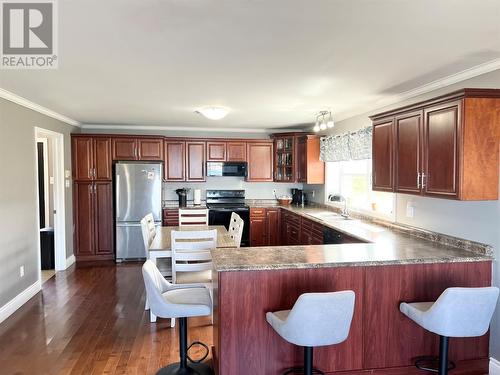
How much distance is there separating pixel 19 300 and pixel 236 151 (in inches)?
159

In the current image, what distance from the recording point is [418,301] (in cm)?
262

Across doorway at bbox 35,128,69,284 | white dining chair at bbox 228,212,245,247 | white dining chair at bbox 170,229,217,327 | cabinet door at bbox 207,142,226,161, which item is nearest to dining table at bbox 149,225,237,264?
white dining chair at bbox 228,212,245,247

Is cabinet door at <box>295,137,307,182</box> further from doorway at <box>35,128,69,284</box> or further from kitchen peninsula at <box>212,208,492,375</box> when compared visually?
doorway at <box>35,128,69,284</box>

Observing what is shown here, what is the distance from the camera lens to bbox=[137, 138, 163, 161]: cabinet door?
6168mm

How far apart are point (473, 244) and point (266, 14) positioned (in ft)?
7.66

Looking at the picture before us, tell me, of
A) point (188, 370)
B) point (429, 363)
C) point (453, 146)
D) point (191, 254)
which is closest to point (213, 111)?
point (191, 254)

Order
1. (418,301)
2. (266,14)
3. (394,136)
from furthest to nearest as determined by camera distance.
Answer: (394,136), (418,301), (266,14)

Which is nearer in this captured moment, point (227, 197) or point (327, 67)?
point (327, 67)

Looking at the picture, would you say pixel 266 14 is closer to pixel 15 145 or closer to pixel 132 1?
pixel 132 1

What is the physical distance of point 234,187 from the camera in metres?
7.02

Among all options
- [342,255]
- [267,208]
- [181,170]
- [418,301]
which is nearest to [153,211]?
[181,170]

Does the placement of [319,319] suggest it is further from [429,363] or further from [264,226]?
[264,226]

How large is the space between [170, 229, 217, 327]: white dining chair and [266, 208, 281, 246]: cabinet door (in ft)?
10.3

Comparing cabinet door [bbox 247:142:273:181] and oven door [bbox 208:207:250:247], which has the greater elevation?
cabinet door [bbox 247:142:273:181]
